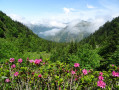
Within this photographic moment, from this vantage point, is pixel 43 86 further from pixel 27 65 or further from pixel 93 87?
pixel 93 87

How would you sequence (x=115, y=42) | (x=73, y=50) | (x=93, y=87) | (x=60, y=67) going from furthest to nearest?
(x=73, y=50)
(x=115, y=42)
(x=60, y=67)
(x=93, y=87)

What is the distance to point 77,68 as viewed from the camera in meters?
2.77

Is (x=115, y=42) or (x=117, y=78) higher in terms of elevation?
(x=115, y=42)

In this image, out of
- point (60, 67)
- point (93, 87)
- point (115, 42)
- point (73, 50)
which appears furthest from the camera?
point (73, 50)

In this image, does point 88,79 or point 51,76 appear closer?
point 88,79

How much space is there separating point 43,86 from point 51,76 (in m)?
0.52

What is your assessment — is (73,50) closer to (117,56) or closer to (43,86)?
(117,56)

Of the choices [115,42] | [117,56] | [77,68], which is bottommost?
[117,56]

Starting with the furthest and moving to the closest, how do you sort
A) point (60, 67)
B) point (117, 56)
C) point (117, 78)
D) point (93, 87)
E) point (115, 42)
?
1. point (115, 42)
2. point (117, 56)
3. point (60, 67)
4. point (93, 87)
5. point (117, 78)

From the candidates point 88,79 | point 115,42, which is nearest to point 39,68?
point 88,79

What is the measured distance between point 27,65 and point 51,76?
0.92 m

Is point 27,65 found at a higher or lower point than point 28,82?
higher

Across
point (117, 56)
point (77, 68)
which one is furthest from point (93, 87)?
point (117, 56)

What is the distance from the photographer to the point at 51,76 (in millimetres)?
2639
